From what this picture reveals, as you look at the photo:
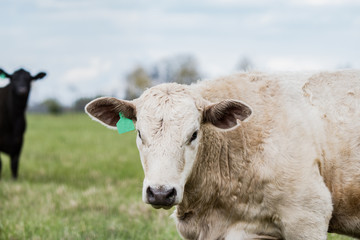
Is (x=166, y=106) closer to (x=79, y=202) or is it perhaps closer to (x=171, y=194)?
(x=171, y=194)

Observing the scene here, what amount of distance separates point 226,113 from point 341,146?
1245mm

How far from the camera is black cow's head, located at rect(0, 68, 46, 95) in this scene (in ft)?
37.6

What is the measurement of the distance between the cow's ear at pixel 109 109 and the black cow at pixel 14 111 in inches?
297

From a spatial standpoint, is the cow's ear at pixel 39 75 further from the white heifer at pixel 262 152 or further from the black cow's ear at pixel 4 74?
the white heifer at pixel 262 152

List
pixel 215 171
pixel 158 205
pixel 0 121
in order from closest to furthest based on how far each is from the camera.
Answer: pixel 158 205 → pixel 215 171 → pixel 0 121

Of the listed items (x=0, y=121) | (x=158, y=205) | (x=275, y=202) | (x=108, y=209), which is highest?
(x=158, y=205)

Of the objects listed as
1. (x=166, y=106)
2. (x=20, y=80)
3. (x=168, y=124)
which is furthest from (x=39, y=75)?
(x=168, y=124)

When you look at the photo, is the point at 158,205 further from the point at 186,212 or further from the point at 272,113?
the point at 272,113

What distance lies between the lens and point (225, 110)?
4281mm

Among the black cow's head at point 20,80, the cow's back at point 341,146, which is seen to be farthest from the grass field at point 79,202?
the black cow's head at point 20,80

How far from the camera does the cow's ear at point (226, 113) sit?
423cm

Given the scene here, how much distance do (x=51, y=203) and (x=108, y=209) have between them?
106 cm

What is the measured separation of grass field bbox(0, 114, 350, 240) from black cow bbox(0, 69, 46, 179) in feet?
2.55

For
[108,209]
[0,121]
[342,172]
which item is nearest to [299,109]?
[342,172]
